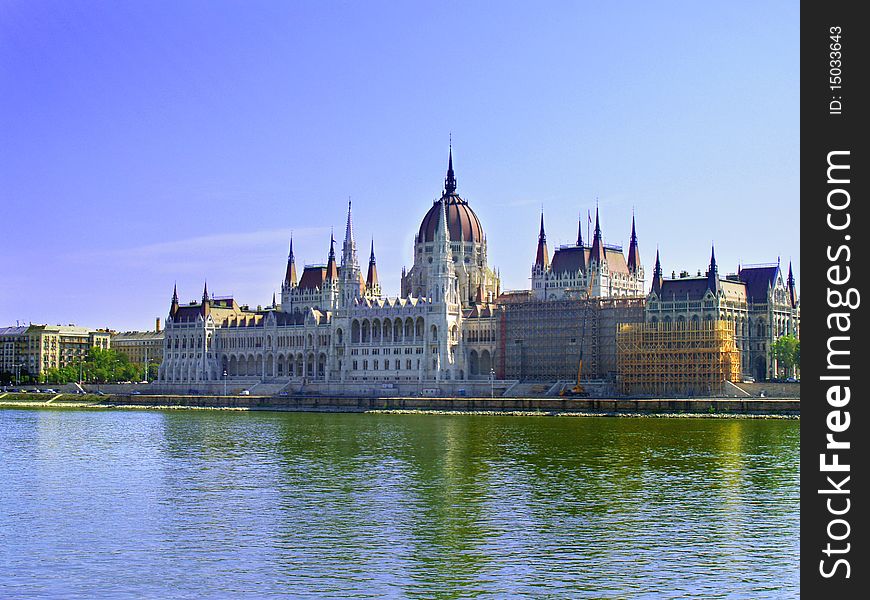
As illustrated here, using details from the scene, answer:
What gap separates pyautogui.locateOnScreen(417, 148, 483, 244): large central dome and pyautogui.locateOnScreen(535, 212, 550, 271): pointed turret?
11.2 meters

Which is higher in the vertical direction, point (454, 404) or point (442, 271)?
point (442, 271)

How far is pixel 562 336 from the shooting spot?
435 ft

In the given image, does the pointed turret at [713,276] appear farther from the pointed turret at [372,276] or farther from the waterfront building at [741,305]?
the pointed turret at [372,276]

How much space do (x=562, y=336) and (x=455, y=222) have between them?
125 ft

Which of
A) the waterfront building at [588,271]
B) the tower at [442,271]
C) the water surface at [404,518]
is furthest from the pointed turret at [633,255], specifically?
the water surface at [404,518]

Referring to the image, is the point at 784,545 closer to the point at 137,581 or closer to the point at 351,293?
the point at 137,581

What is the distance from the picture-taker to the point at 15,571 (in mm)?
30781

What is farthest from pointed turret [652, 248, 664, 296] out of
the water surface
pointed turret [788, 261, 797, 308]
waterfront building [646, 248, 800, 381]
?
the water surface

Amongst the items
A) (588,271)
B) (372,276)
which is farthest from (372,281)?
(588,271)

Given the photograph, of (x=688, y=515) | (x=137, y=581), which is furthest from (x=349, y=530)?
(x=688, y=515)

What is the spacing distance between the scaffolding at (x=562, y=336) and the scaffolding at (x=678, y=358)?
21.0ft

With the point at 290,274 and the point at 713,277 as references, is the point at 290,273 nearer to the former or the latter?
the point at 290,274
